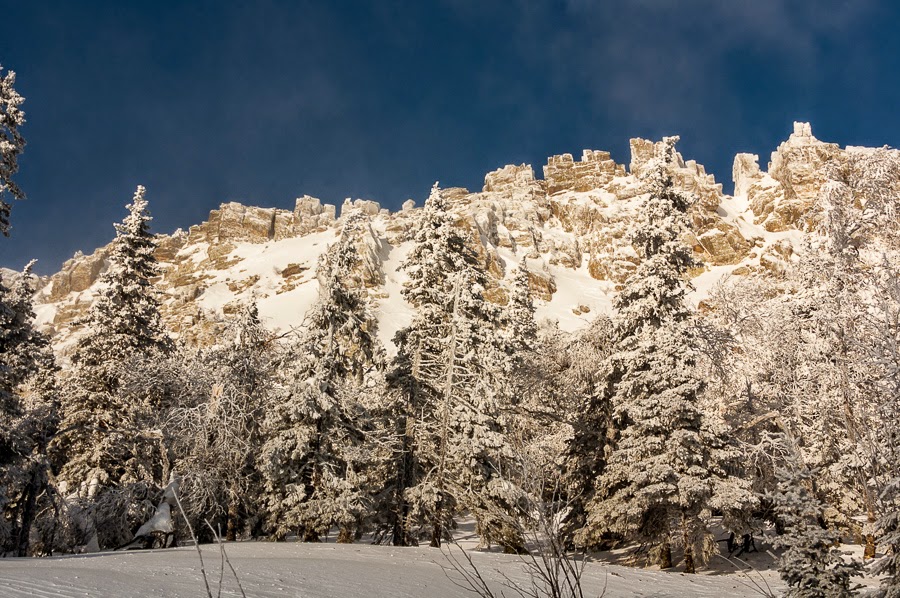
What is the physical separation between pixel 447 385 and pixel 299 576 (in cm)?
896

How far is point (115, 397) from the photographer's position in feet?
66.3

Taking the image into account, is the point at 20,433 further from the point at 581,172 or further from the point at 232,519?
the point at 581,172

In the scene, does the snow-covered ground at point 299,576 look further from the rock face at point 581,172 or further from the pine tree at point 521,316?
the rock face at point 581,172

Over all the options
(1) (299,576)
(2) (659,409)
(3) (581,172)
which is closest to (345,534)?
(1) (299,576)

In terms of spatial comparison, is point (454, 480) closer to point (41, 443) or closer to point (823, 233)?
point (41, 443)

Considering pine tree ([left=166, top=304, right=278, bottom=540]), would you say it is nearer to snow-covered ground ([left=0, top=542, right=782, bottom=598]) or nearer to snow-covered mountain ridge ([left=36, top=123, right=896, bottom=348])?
snow-covered ground ([left=0, top=542, right=782, bottom=598])

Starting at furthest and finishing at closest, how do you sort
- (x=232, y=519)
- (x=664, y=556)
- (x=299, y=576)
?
(x=232, y=519) < (x=664, y=556) < (x=299, y=576)

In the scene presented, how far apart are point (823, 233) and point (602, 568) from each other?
509 inches

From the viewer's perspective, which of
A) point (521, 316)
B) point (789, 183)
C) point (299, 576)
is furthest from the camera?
point (789, 183)

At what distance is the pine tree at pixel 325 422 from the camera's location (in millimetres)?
16703

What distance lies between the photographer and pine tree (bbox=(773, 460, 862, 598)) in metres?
7.91

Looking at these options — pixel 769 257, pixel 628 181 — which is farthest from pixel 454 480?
pixel 628 181

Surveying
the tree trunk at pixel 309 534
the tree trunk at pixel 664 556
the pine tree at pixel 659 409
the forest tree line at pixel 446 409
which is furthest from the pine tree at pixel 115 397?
the tree trunk at pixel 664 556

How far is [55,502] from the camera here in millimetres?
16859
